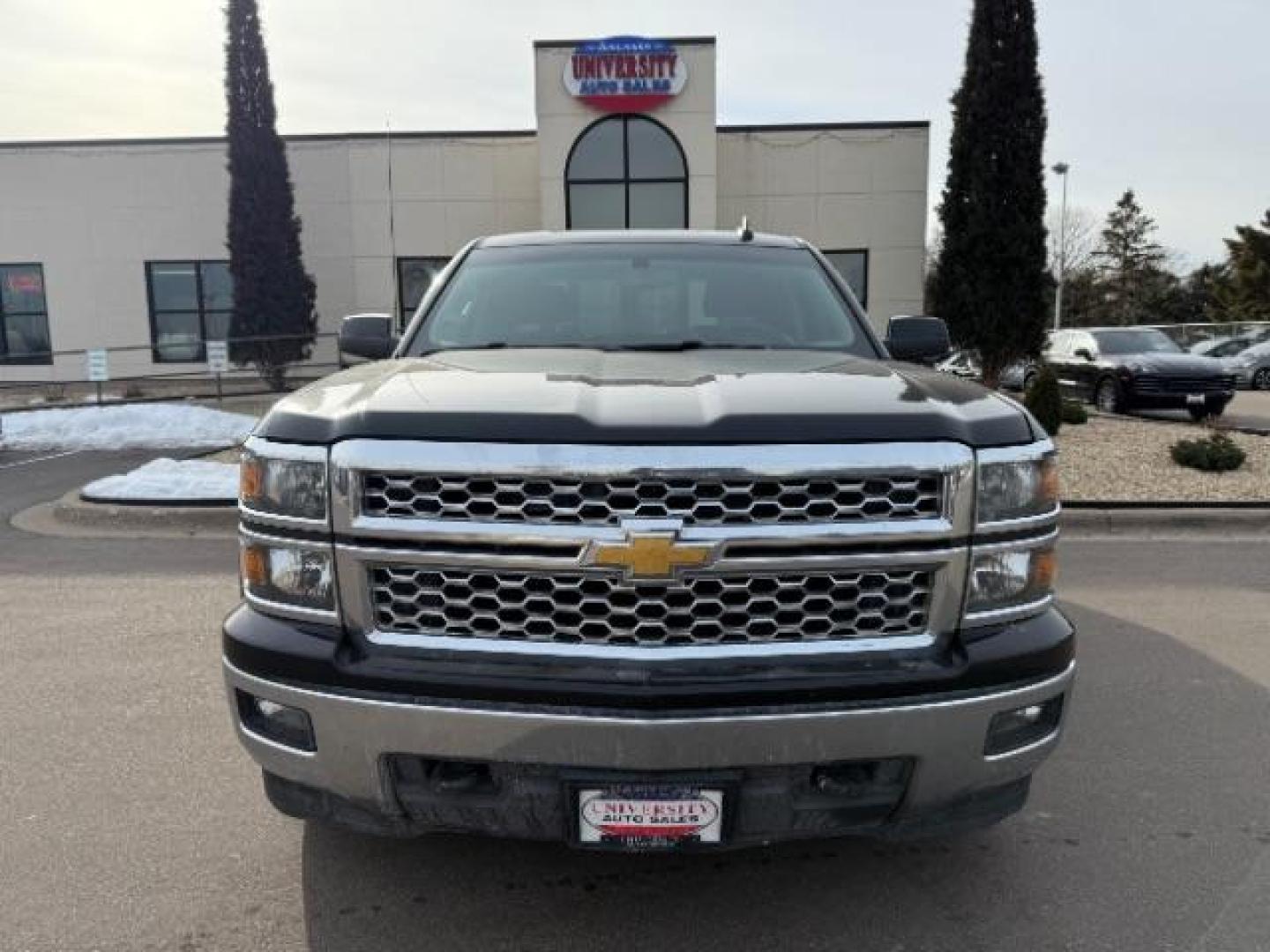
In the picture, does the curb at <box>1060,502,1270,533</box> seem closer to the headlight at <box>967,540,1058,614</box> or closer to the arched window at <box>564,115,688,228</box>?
the headlight at <box>967,540,1058,614</box>

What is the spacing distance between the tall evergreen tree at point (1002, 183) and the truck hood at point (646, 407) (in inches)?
420

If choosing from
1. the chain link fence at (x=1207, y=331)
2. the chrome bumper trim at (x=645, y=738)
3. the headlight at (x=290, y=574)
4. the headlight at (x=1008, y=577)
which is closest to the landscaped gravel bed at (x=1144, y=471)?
the headlight at (x=1008, y=577)

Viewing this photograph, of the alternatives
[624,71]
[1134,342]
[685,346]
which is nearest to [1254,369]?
[1134,342]

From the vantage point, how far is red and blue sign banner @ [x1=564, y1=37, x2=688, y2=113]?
1741cm

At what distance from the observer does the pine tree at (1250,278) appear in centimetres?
4362

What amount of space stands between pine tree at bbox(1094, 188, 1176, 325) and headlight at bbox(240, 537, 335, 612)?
67280 mm

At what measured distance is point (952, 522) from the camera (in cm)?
224

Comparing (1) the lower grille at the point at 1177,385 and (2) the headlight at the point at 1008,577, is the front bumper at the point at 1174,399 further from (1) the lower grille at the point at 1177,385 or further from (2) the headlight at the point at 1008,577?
(2) the headlight at the point at 1008,577

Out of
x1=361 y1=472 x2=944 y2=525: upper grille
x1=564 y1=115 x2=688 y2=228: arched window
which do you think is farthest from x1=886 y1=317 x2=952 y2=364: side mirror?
x1=564 y1=115 x2=688 y2=228: arched window

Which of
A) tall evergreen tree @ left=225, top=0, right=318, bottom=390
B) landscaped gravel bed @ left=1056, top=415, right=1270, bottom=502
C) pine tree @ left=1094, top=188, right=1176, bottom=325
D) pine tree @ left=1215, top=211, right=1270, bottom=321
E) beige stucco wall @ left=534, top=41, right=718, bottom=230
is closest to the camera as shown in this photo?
landscaped gravel bed @ left=1056, top=415, right=1270, bottom=502

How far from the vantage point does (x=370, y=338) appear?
4113 millimetres

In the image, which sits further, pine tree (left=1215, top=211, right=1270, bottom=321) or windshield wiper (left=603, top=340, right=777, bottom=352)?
pine tree (left=1215, top=211, right=1270, bottom=321)

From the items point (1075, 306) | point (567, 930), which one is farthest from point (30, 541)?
point (1075, 306)

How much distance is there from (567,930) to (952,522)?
145cm
